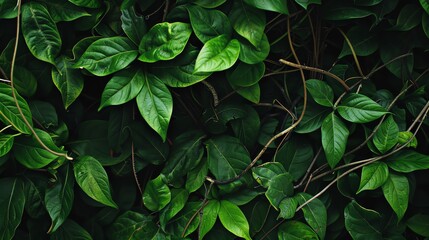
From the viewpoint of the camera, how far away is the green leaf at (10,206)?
3.80 feet

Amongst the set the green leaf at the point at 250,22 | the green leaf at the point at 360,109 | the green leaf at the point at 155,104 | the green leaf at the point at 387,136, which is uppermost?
the green leaf at the point at 250,22

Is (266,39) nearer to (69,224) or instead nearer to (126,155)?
(126,155)

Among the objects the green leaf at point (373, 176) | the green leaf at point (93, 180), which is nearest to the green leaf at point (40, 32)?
the green leaf at point (93, 180)

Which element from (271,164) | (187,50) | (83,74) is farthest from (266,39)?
(83,74)

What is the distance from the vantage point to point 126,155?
126 cm

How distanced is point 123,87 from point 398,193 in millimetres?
683

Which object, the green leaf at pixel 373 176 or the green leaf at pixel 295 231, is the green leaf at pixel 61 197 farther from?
the green leaf at pixel 373 176

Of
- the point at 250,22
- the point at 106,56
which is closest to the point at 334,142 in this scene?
the point at 250,22

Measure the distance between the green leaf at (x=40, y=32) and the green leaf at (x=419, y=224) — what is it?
959mm

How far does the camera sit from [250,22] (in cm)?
113

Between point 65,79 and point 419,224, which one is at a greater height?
point 65,79

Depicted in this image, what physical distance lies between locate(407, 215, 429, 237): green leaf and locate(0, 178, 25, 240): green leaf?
951 mm

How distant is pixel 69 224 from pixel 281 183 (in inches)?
20.4

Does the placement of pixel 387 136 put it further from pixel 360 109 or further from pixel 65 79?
pixel 65 79
